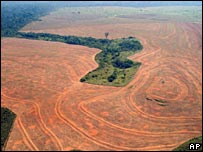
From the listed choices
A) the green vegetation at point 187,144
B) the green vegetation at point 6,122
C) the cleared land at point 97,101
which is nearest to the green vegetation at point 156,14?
the cleared land at point 97,101

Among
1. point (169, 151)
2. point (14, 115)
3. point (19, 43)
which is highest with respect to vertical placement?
point (19, 43)

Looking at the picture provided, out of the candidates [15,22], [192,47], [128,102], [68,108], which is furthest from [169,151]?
[15,22]

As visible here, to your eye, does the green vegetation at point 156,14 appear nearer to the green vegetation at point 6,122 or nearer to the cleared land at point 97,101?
the cleared land at point 97,101

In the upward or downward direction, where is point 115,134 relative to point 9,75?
downward

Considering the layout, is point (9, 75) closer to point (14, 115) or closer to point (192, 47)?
point (14, 115)

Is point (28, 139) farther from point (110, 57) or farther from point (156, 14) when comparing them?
point (156, 14)

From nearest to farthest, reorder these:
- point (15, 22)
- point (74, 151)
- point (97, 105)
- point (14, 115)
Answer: point (74, 151)
point (14, 115)
point (97, 105)
point (15, 22)
